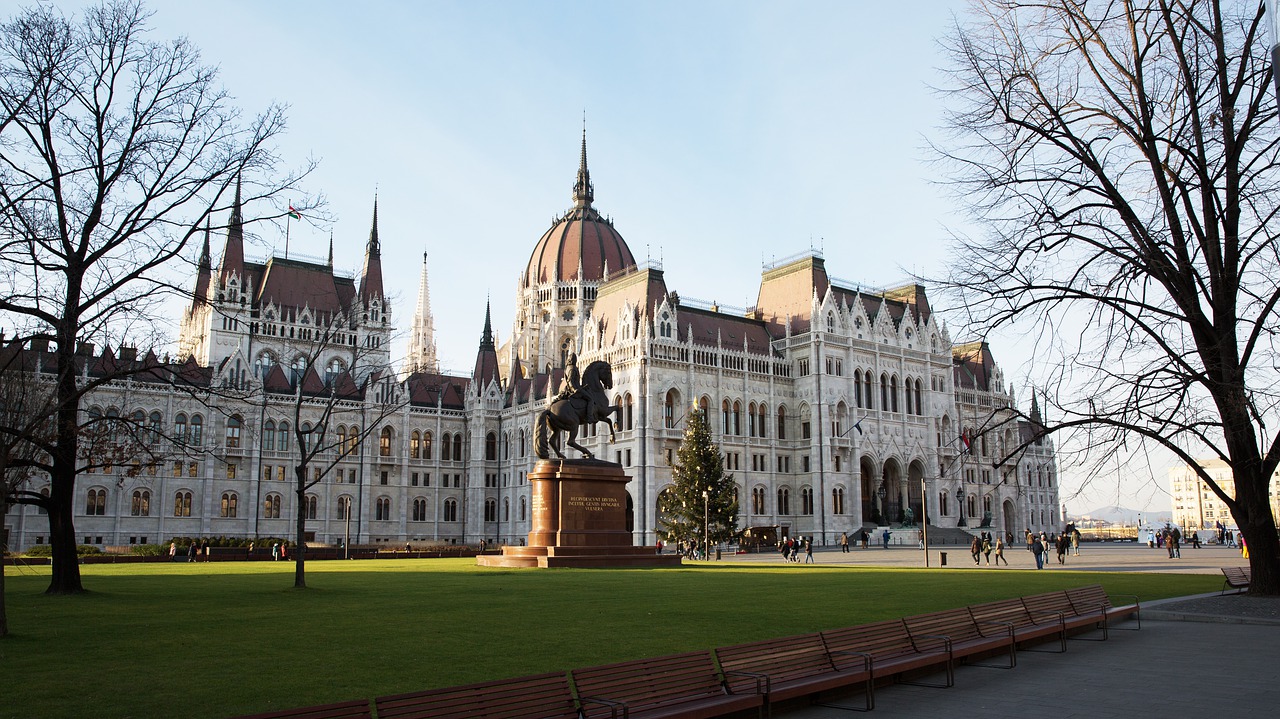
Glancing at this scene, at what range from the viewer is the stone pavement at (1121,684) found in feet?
35.9

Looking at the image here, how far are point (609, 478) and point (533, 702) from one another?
27517 millimetres

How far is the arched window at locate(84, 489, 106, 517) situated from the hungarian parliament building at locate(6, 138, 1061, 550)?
186 millimetres

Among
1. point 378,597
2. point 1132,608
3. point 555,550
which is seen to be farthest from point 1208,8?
point 555,550

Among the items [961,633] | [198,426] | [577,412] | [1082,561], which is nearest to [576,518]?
[577,412]

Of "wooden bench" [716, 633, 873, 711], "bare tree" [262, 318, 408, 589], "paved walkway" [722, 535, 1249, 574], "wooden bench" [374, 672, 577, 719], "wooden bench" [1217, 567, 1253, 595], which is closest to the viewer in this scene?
"wooden bench" [374, 672, 577, 719]

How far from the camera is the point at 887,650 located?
1284cm

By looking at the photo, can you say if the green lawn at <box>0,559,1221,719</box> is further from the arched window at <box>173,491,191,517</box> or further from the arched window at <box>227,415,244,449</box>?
the arched window at <box>227,415,244,449</box>

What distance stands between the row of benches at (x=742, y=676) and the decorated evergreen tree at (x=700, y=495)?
44572 mm

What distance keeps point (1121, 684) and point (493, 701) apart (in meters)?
8.39

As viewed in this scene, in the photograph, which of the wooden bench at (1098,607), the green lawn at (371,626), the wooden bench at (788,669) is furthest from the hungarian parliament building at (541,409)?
the wooden bench at (788,669)

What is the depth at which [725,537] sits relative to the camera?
61.2m

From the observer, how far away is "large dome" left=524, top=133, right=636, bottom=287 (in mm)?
101812

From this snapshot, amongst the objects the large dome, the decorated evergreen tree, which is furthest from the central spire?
the decorated evergreen tree

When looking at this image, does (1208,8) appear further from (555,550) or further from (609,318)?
(609,318)
